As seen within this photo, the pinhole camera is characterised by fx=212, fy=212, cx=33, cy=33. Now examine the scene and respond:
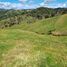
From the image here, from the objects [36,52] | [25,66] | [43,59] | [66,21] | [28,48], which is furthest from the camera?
[66,21]

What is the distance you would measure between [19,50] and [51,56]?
202 inches

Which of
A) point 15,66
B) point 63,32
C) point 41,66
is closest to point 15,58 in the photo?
point 15,66

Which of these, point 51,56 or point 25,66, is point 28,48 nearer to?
point 51,56

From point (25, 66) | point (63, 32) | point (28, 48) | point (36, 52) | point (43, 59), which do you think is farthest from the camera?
point (63, 32)

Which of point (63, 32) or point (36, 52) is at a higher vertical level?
point (36, 52)

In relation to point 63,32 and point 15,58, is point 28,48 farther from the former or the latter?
point 63,32

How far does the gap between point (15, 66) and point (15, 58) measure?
82.0 inches

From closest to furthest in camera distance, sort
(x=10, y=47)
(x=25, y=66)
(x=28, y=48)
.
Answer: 1. (x=25, y=66)
2. (x=28, y=48)
3. (x=10, y=47)

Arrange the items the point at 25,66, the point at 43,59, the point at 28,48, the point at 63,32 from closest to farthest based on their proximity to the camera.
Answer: the point at 25,66 → the point at 43,59 → the point at 28,48 → the point at 63,32

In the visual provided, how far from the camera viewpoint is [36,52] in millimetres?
28391

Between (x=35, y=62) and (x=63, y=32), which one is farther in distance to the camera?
(x=63, y=32)

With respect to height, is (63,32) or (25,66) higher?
(25,66)

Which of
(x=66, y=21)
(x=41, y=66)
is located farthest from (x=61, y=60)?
(x=66, y=21)

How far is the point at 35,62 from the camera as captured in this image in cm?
2503
